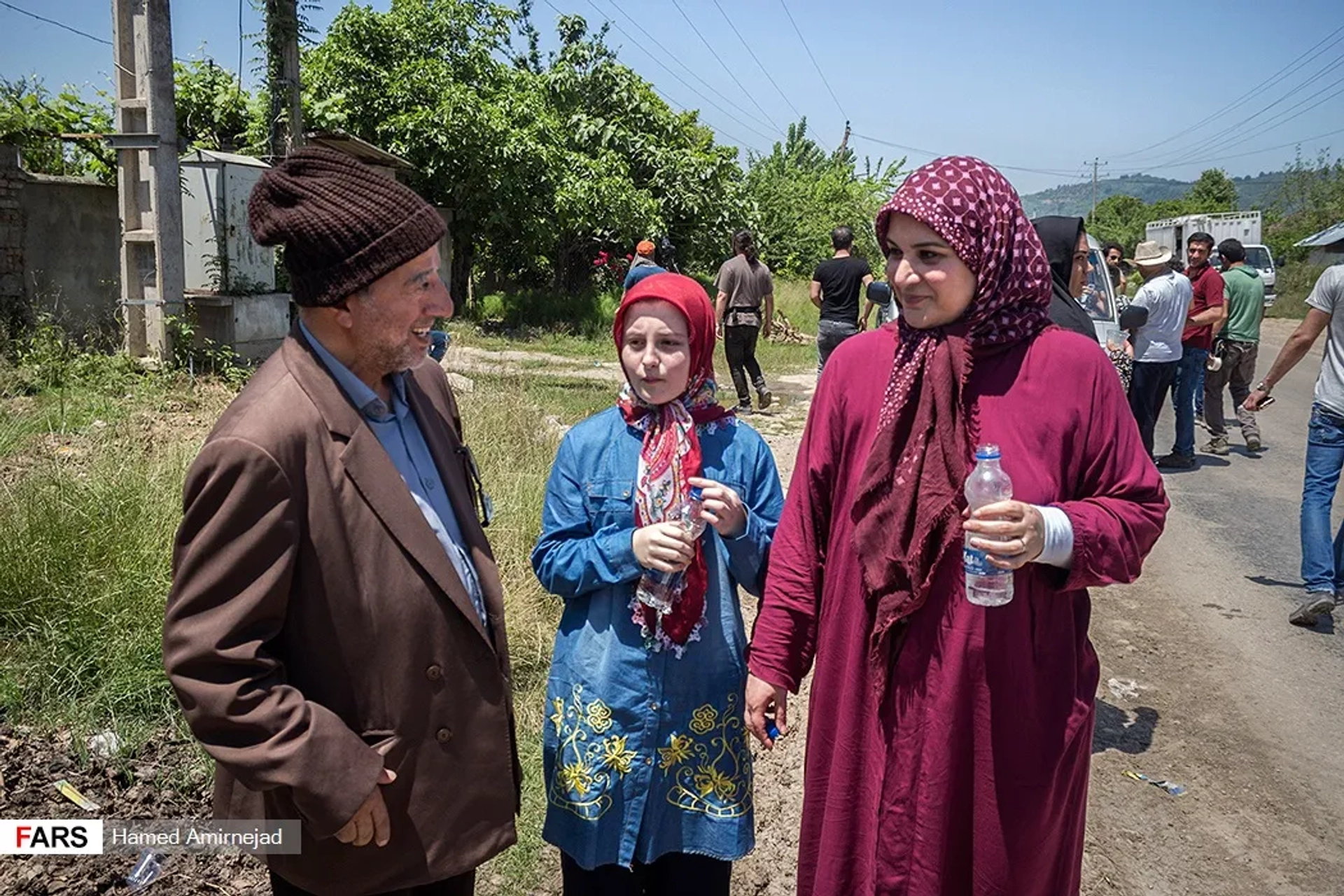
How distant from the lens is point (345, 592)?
6.09 feet

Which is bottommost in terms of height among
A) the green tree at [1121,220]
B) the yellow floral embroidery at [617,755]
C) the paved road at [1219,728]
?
the paved road at [1219,728]

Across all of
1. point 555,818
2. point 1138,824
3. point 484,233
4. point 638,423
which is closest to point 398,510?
point 638,423

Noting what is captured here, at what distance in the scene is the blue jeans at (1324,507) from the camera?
5.56 meters

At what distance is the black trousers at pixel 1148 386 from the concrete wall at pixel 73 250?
1022cm

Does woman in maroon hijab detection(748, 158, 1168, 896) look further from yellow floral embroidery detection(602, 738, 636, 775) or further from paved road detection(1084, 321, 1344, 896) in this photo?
paved road detection(1084, 321, 1344, 896)

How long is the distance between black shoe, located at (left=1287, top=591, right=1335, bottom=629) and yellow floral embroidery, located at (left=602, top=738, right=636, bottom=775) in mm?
4902

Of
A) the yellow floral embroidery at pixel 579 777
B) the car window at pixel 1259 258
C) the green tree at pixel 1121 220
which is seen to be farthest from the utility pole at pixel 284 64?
the green tree at pixel 1121 220

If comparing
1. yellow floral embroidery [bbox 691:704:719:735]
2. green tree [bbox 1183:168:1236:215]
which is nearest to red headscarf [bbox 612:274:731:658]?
yellow floral embroidery [bbox 691:704:719:735]

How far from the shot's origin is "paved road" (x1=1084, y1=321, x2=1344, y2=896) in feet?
11.3

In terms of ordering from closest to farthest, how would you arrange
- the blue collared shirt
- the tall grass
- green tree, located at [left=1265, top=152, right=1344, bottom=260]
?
the blue collared shirt, the tall grass, green tree, located at [left=1265, top=152, right=1344, bottom=260]

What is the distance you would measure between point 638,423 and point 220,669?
1.17m

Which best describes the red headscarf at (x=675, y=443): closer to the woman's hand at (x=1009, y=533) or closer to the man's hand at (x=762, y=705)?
the man's hand at (x=762, y=705)

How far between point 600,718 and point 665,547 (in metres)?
0.47

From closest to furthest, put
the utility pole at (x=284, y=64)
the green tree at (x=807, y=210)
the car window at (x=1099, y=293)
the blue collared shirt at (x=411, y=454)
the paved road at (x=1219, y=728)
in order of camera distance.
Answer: the blue collared shirt at (x=411, y=454), the paved road at (x=1219, y=728), the car window at (x=1099, y=293), the utility pole at (x=284, y=64), the green tree at (x=807, y=210)
